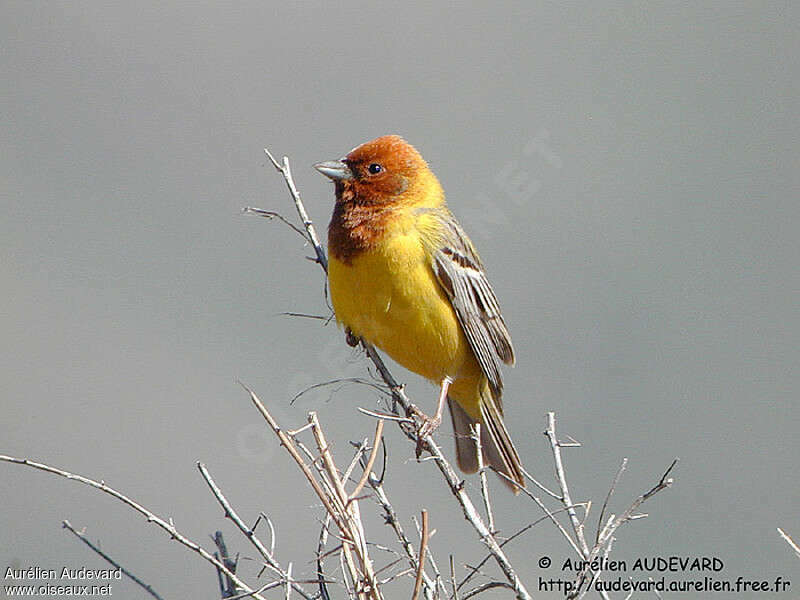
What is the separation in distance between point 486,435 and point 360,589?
2523 mm

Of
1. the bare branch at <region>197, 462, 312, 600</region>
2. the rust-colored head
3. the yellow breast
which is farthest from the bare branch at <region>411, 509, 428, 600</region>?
the rust-colored head

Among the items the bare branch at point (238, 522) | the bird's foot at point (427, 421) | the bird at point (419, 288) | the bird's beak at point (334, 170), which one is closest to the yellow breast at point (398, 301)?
the bird at point (419, 288)

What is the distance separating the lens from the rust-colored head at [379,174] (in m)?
4.47

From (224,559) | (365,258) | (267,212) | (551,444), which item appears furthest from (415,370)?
(224,559)

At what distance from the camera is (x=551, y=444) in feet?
10.2

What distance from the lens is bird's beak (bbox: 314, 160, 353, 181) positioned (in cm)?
Answer: 450

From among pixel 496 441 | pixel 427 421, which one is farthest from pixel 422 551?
pixel 496 441

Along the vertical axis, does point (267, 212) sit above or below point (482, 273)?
above

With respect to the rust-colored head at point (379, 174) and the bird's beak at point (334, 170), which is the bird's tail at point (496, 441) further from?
the bird's beak at point (334, 170)

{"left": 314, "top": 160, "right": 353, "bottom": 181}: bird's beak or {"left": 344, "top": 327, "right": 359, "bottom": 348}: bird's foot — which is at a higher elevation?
→ {"left": 314, "top": 160, "right": 353, "bottom": 181}: bird's beak

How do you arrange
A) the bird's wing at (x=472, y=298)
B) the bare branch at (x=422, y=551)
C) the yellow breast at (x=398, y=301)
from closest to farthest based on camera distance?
the bare branch at (x=422, y=551) < the yellow breast at (x=398, y=301) < the bird's wing at (x=472, y=298)

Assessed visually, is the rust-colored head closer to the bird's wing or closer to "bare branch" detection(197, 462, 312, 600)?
the bird's wing

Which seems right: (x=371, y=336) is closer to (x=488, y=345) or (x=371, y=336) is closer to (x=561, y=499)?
(x=488, y=345)

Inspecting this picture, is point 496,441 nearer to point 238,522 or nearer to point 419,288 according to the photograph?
point 419,288
